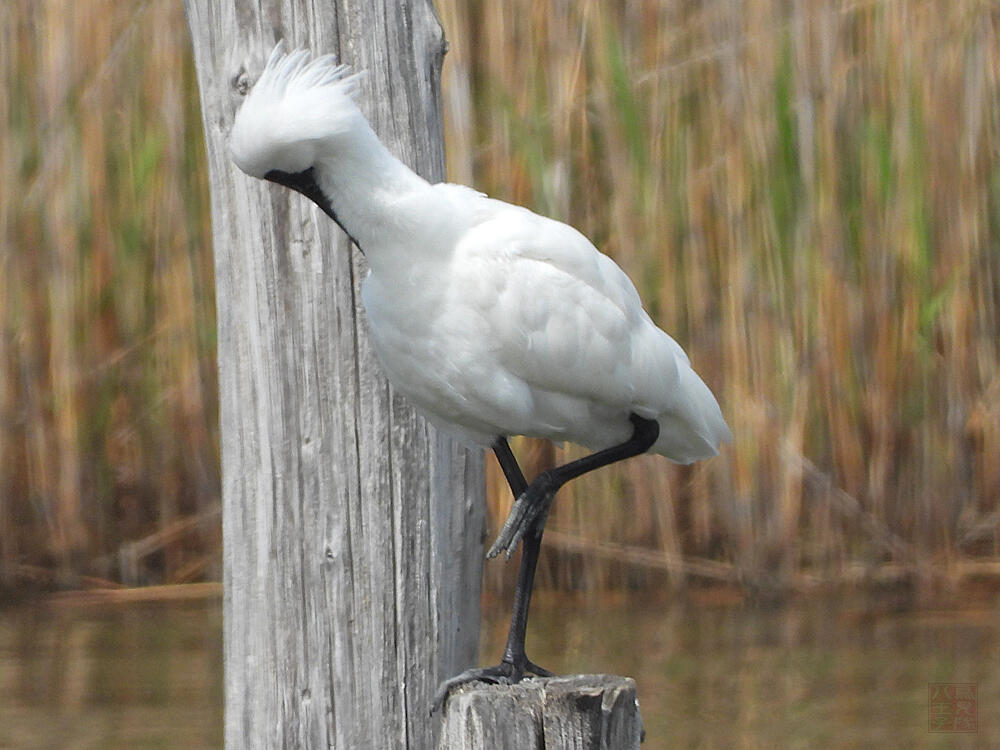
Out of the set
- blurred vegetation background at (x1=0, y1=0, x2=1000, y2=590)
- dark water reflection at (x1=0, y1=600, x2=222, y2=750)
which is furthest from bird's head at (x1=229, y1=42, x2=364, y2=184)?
blurred vegetation background at (x1=0, y1=0, x2=1000, y2=590)

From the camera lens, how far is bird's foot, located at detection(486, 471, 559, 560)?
2500 millimetres

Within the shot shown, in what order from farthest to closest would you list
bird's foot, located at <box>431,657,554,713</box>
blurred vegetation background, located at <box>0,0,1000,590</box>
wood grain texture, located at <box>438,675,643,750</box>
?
blurred vegetation background, located at <box>0,0,1000,590</box> < bird's foot, located at <box>431,657,554,713</box> < wood grain texture, located at <box>438,675,643,750</box>

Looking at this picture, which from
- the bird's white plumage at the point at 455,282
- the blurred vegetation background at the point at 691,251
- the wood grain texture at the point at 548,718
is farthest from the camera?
the blurred vegetation background at the point at 691,251

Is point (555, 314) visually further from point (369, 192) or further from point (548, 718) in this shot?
point (548, 718)

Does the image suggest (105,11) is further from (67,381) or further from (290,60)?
(290,60)

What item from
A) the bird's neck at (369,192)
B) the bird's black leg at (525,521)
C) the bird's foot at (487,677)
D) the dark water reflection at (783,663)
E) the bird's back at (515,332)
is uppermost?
the bird's neck at (369,192)

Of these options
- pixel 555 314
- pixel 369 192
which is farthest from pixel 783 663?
pixel 369 192

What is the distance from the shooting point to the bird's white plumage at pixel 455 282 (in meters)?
2.20

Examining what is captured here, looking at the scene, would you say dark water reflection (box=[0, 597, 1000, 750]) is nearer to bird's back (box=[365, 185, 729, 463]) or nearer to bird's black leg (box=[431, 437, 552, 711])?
bird's black leg (box=[431, 437, 552, 711])

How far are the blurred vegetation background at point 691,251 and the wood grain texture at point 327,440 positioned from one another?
1.98 m

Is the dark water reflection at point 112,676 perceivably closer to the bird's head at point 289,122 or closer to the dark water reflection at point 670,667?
the dark water reflection at point 670,667

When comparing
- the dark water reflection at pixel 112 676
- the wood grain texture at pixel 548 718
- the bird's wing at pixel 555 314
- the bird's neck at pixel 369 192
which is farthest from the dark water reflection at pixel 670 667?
the bird's neck at pixel 369 192

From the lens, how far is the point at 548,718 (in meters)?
2.09

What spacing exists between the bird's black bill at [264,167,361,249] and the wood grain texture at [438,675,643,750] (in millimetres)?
703
